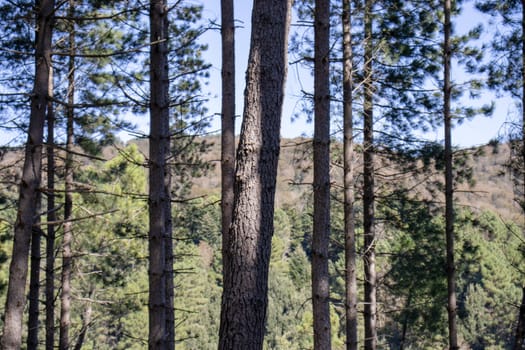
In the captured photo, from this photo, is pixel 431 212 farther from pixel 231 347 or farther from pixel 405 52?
pixel 231 347

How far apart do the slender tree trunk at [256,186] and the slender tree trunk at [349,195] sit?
148 inches

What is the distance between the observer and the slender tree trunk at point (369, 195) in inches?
304

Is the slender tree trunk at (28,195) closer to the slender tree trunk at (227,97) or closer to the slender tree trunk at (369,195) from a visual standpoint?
the slender tree trunk at (227,97)

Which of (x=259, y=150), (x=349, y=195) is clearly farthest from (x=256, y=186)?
(x=349, y=195)

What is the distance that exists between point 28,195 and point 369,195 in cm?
523

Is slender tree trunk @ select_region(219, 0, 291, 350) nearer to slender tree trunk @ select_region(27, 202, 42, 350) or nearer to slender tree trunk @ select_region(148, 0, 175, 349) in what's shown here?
slender tree trunk @ select_region(148, 0, 175, 349)

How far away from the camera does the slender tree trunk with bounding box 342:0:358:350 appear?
6926 mm

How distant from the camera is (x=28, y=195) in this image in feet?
13.2

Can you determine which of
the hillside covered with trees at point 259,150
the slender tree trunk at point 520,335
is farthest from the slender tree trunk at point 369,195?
the slender tree trunk at point 520,335

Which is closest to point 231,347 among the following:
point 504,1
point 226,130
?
point 226,130

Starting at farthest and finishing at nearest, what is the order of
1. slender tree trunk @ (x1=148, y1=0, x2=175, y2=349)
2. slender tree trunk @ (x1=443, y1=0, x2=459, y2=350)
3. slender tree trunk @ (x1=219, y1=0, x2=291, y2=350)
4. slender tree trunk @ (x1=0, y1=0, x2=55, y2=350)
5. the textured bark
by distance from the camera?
slender tree trunk @ (x1=443, y1=0, x2=459, y2=350), the textured bark, slender tree trunk @ (x1=148, y1=0, x2=175, y2=349), slender tree trunk @ (x1=0, y1=0, x2=55, y2=350), slender tree trunk @ (x1=219, y1=0, x2=291, y2=350)

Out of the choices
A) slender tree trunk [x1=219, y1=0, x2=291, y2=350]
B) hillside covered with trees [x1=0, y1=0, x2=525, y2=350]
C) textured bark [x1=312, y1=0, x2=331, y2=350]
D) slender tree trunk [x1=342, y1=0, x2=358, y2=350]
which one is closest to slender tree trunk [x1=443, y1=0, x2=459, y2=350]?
hillside covered with trees [x1=0, y1=0, x2=525, y2=350]

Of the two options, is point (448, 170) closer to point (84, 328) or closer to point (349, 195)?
point (349, 195)

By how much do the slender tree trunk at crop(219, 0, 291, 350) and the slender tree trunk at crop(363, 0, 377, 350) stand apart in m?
4.41
